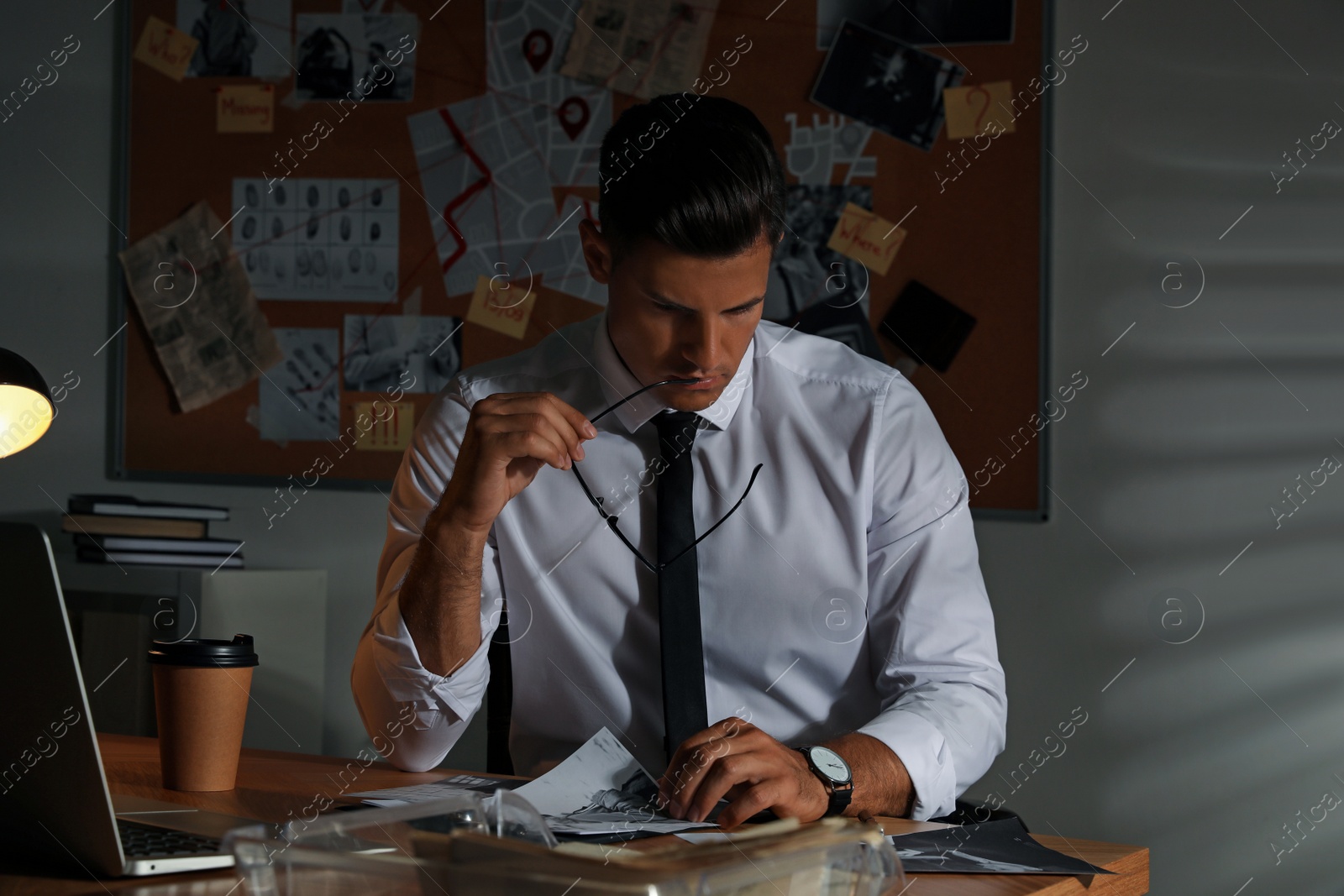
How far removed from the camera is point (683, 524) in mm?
1420

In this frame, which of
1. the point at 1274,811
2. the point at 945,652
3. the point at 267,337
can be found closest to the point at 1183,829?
the point at 1274,811

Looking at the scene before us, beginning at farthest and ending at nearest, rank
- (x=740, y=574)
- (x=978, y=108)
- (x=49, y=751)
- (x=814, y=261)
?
(x=814, y=261)
(x=978, y=108)
(x=740, y=574)
(x=49, y=751)

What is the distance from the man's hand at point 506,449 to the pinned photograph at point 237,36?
1.76 m

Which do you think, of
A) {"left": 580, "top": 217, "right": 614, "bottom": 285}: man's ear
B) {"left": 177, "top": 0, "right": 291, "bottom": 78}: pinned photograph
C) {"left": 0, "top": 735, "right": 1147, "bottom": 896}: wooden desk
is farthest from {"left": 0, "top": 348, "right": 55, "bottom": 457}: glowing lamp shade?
{"left": 177, "top": 0, "right": 291, "bottom": 78}: pinned photograph

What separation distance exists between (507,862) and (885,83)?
2.02m

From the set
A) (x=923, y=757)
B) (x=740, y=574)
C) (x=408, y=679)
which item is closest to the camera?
(x=923, y=757)

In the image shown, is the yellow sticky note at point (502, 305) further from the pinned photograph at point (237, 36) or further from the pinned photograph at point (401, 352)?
the pinned photograph at point (237, 36)

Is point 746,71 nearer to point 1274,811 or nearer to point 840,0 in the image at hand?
point 840,0

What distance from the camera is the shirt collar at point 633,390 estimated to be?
1.53 metres

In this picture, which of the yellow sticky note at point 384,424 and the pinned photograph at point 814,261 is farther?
the yellow sticky note at point 384,424

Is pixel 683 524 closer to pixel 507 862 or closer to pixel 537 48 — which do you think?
pixel 507 862

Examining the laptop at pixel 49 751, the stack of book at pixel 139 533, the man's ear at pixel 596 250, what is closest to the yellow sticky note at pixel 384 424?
the stack of book at pixel 139 533

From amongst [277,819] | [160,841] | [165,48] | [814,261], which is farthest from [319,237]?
[160,841]

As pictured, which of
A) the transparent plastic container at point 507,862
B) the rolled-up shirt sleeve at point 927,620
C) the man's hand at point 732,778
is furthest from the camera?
the rolled-up shirt sleeve at point 927,620
